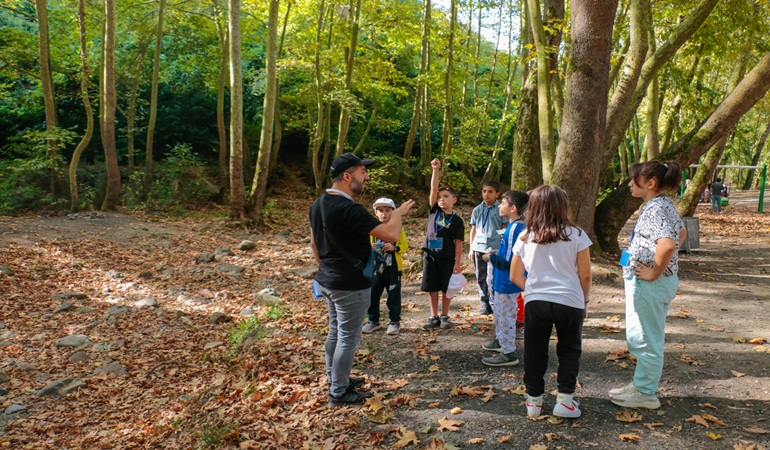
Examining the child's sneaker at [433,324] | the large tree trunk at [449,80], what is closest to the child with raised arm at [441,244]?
the child's sneaker at [433,324]

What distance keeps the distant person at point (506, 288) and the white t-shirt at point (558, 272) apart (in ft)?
3.28

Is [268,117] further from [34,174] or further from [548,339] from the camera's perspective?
[548,339]

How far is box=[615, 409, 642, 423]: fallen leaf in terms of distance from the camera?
3.84 meters

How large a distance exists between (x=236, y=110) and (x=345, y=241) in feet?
35.3

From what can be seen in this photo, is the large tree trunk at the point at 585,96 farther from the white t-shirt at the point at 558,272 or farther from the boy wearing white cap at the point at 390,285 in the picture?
the white t-shirt at the point at 558,272

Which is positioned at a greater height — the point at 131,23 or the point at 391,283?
the point at 131,23

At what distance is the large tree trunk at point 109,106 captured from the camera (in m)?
13.5

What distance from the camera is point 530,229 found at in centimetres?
377

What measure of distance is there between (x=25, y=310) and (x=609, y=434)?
8297 mm

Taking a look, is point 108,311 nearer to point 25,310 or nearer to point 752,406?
point 25,310

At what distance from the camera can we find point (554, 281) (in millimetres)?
3678

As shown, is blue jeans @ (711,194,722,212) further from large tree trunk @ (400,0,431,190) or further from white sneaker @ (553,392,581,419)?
white sneaker @ (553,392,581,419)

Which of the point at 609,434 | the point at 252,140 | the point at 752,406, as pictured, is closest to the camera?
the point at 609,434

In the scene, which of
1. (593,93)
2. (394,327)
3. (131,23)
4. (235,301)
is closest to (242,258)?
(235,301)
